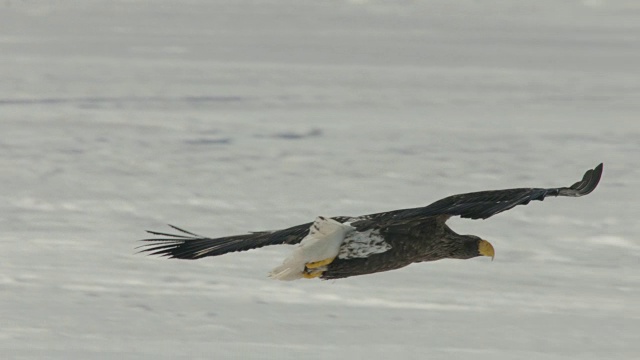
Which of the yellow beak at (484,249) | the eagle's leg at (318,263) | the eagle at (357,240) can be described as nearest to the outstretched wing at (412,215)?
the eagle at (357,240)

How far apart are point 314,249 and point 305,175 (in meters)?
5.91

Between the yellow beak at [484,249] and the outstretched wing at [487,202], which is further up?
the outstretched wing at [487,202]

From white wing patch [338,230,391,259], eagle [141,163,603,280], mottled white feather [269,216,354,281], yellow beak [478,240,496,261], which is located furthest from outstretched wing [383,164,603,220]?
yellow beak [478,240,496,261]

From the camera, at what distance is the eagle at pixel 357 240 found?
4809mm

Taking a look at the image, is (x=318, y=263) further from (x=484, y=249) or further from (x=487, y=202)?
(x=484, y=249)

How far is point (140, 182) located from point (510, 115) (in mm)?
4759

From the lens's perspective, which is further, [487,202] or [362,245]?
[362,245]

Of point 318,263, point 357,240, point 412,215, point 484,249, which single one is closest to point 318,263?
point 318,263

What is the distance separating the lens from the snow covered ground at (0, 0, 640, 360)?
6.76 metres

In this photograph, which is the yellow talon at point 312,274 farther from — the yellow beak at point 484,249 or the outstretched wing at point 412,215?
the yellow beak at point 484,249

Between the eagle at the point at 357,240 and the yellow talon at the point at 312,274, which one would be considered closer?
the eagle at the point at 357,240

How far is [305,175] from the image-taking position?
35.6 ft

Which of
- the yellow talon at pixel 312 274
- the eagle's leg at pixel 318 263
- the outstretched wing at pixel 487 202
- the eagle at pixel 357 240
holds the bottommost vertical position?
the yellow talon at pixel 312 274

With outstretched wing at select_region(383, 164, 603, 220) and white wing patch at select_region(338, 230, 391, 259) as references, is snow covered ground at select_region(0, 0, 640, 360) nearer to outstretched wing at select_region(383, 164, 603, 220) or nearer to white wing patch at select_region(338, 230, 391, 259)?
white wing patch at select_region(338, 230, 391, 259)
